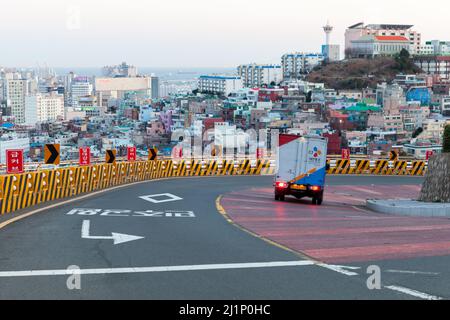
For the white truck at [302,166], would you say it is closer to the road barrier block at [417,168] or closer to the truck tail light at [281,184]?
the truck tail light at [281,184]

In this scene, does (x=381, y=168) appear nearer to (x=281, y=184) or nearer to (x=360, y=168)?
(x=360, y=168)

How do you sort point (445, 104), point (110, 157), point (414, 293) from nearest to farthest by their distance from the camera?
point (414, 293)
point (110, 157)
point (445, 104)

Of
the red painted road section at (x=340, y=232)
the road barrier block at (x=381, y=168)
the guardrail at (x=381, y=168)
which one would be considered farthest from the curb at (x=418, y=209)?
the road barrier block at (x=381, y=168)

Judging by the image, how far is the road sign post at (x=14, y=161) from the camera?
22.9 metres

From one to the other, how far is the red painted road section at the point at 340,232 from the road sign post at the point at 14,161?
6.49 m

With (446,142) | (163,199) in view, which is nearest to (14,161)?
(163,199)

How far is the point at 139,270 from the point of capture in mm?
10531

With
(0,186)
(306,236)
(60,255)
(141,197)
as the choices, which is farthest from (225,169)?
(60,255)

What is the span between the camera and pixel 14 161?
75.6 ft

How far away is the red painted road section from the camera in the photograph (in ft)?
41.6

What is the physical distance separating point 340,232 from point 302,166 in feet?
38.6

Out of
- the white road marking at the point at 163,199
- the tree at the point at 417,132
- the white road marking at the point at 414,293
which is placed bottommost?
the tree at the point at 417,132

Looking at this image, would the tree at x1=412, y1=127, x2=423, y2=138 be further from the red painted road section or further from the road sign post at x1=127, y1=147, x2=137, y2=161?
the red painted road section
